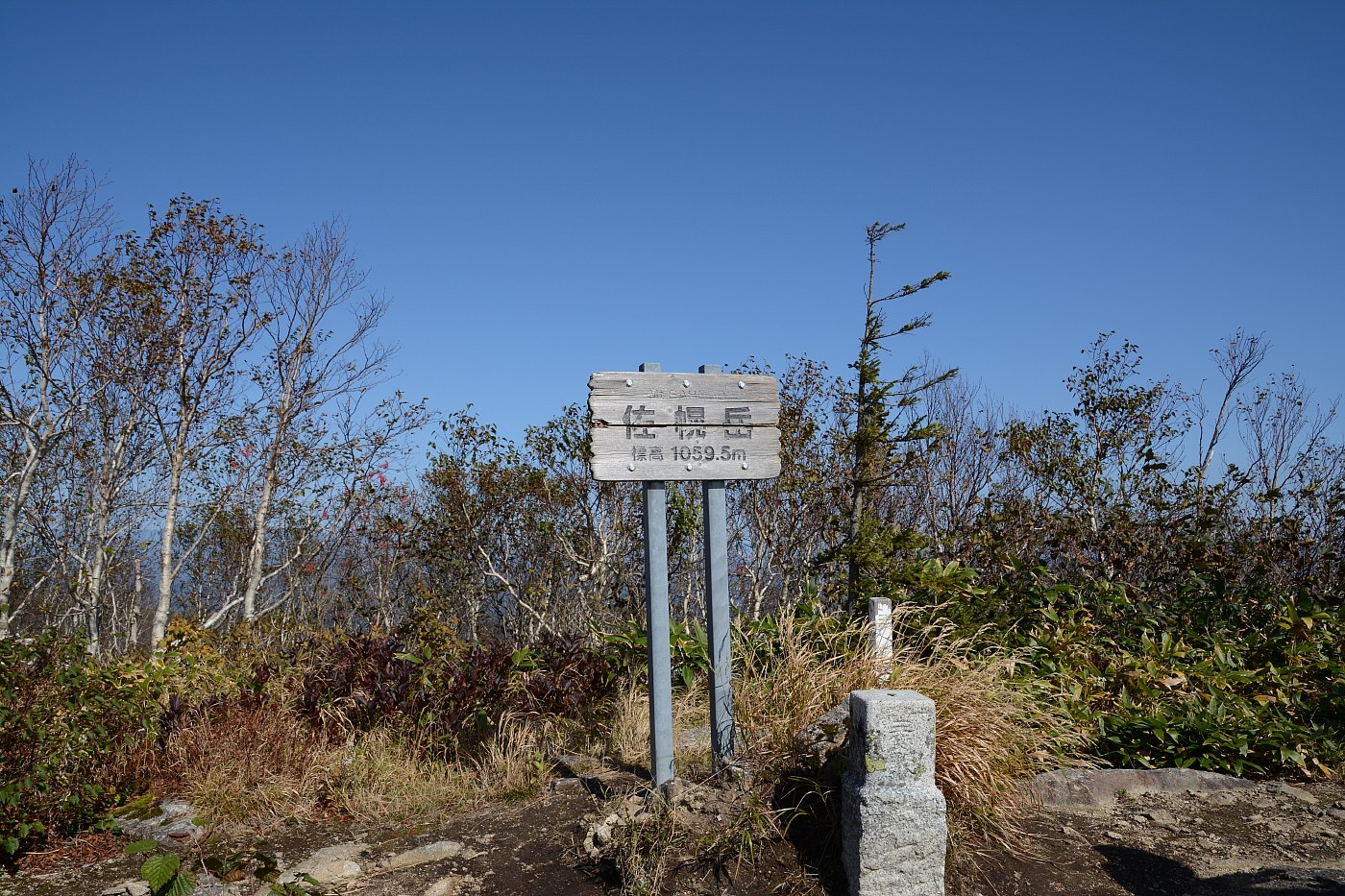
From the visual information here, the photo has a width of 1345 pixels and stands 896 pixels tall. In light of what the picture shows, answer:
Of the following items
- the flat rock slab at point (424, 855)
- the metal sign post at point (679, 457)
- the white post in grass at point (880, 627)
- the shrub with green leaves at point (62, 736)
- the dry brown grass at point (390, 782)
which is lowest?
the flat rock slab at point (424, 855)

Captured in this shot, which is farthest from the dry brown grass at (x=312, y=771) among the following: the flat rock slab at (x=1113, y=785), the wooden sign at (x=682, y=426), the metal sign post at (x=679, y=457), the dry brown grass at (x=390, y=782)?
the flat rock slab at (x=1113, y=785)

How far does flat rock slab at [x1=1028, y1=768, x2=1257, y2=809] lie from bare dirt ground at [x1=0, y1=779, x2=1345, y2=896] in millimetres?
10

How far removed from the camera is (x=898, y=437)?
22.1 feet

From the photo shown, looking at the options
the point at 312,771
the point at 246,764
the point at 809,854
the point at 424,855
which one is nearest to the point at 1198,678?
the point at 809,854

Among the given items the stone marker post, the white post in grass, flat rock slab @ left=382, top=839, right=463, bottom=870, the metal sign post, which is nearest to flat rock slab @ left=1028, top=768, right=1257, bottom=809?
the white post in grass

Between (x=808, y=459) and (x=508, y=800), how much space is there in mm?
A: 4787

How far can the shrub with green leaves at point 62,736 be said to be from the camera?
4285 mm

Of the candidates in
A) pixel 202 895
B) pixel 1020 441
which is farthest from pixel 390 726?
pixel 1020 441

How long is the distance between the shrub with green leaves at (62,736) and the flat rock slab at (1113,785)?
4.58 meters

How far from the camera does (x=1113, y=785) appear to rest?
4680mm

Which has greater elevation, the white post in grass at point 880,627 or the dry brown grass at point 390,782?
the white post in grass at point 880,627

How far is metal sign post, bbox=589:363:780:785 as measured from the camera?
4.66 metres

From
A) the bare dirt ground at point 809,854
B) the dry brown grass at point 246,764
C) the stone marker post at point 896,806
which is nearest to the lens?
the stone marker post at point 896,806

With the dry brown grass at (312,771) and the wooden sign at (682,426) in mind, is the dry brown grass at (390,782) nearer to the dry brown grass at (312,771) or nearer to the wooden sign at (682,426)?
the dry brown grass at (312,771)
